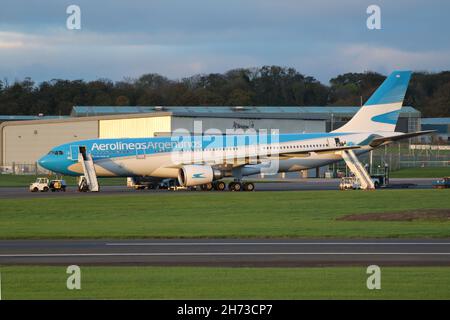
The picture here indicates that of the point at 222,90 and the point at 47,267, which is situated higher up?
the point at 222,90

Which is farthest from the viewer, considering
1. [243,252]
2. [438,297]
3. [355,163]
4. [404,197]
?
[355,163]

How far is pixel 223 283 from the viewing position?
1783 centimetres

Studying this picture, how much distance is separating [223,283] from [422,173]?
2795 inches

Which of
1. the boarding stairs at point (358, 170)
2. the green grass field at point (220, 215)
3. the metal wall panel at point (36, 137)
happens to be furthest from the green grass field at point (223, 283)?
the metal wall panel at point (36, 137)

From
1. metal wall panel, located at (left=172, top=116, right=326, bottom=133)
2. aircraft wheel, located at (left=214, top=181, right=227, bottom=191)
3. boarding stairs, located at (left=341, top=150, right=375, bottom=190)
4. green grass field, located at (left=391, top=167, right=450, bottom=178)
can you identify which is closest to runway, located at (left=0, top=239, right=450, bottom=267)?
aircraft wheel, located at (left=214, top=181, right=227, bottom=191)

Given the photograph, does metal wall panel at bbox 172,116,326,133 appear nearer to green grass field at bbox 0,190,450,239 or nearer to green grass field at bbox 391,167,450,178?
green grass field at bbox 391,167,450,178

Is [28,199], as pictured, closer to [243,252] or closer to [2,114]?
[243,252]

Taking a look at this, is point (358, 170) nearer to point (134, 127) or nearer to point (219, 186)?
point (219, 186)

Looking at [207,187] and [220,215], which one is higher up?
[207,187]

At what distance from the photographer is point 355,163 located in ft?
191

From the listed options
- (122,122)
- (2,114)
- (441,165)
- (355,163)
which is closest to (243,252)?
(355,163)

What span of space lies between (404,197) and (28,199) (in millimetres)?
20893

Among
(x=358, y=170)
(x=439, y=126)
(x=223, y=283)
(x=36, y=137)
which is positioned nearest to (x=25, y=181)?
(x=36, y=137)

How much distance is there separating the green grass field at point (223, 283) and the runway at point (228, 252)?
1.54 m
